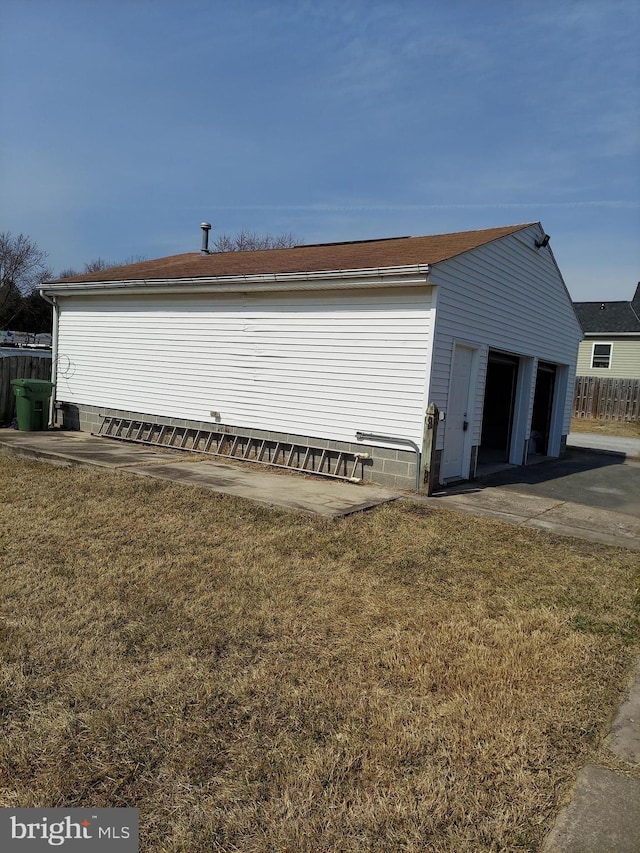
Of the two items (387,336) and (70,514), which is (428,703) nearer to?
(70,514)

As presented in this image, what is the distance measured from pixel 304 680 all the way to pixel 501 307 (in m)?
8.49

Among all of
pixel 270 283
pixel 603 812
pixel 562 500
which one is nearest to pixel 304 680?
pixel 603 812

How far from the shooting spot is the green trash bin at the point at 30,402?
12242 millimetres

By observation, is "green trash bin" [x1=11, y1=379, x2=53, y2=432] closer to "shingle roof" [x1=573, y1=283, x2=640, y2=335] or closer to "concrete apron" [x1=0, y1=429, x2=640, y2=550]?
"concrete apron" [x1=0, y1=429, x2=640, y2=550]

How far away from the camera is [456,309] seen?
859 centimetres

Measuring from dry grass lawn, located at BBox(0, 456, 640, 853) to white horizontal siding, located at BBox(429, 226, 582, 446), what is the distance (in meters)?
3.82

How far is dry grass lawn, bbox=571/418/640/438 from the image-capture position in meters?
21.7

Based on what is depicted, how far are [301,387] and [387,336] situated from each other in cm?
178

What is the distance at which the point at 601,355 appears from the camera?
2809cm

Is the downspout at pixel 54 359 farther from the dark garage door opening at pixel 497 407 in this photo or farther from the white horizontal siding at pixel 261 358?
the dark garage door opening at pixel 497 407

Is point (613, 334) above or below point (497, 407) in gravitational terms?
above

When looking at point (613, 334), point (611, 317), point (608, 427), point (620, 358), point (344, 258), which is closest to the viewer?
point (344, 258)

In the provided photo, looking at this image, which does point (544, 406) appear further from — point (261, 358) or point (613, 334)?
point (613, 334)

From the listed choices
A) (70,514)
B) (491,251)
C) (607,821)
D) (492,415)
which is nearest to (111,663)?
(607,821)
